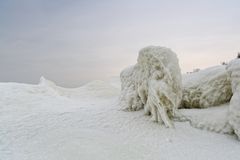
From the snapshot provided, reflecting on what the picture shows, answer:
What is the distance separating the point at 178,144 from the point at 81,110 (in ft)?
7.92

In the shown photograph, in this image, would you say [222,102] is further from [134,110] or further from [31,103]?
[31,103]

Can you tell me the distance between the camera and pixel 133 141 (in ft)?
13.8

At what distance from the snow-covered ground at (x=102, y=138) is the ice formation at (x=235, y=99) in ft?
0.89

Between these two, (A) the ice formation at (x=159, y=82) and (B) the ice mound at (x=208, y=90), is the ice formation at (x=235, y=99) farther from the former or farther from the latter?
(A) the ice formation at (x=159, y=82)

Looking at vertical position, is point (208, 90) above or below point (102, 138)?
above

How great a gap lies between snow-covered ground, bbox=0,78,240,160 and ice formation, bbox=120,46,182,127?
0.25 meters

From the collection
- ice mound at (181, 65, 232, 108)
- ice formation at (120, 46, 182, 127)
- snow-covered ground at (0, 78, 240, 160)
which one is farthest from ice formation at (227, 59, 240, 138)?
ice formation at (120, 46, 182, 127)

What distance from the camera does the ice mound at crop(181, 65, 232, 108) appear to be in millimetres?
5633

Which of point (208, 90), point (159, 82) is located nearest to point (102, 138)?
point (159, 82)

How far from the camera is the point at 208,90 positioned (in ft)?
18.8

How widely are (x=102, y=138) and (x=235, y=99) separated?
234 cm

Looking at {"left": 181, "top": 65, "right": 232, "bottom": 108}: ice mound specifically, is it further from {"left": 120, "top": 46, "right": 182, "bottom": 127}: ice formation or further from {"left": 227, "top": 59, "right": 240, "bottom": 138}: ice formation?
{"left": 120, "top": 46, "right": 182, "bottom": 127}: ice formation

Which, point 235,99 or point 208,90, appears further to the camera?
point 208,90

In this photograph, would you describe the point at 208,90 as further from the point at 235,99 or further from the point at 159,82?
the point at 159,82
